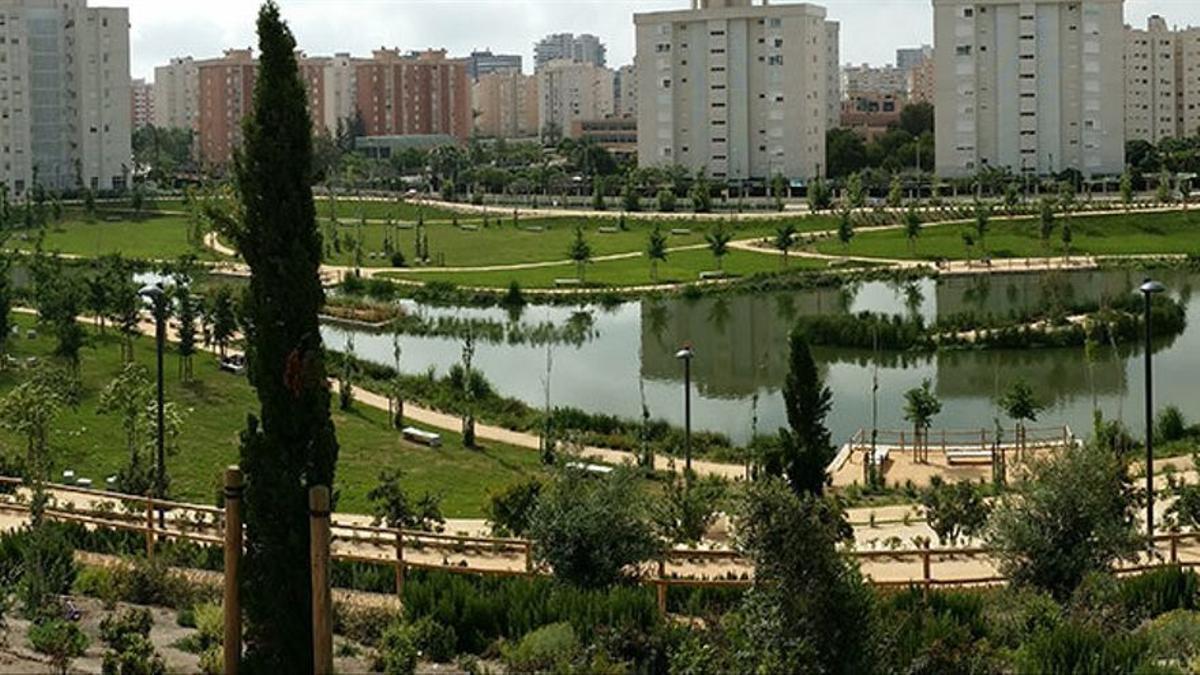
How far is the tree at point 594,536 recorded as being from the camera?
11312 millimetres

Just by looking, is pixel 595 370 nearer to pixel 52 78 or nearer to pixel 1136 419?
pixel 1136 419

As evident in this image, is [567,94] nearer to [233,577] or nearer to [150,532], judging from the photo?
[150,532]

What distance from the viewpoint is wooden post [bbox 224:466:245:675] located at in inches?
365

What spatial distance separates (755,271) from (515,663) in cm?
3639

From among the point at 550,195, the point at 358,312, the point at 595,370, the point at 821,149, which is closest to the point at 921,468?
the point at 595,370

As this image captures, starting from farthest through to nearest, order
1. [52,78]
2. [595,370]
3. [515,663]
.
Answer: [52,78], [595,370], [515,663]

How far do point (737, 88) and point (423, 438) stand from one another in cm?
5712

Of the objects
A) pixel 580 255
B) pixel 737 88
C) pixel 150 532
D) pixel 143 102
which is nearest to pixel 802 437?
pixel 150 532

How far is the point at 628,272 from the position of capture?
1813 inches

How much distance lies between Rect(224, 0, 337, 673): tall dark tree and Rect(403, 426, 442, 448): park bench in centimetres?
1270

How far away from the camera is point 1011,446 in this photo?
2261 centimetres

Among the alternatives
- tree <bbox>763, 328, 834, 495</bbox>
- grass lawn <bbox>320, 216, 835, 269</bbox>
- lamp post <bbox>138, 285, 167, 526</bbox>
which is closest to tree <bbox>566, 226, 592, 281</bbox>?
grass lawn <bbox>320, 216, 835, 269</bbox>

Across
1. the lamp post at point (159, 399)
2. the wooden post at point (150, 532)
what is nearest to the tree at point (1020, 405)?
the lamp post at point (159, 399)

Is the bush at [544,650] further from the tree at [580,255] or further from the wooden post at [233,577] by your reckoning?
the tree at [580,255]
